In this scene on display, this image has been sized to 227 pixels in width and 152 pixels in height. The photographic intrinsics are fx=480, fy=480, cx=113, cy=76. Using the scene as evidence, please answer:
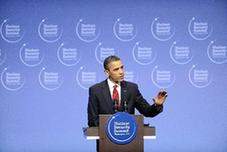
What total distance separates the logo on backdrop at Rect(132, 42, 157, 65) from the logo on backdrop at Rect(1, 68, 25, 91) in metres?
1.70

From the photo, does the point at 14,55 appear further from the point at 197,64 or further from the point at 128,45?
the point at 197,64

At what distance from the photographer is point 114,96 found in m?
4.01

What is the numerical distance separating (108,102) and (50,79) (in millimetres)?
3181

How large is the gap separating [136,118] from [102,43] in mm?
3628

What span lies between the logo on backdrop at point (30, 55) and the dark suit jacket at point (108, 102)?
3086 millimetres

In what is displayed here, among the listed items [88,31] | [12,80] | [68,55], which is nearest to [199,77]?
[88,31]

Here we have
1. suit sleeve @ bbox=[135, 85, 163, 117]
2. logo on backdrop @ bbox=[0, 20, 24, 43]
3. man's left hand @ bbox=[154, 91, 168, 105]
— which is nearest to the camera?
man's left hand @ bbox=[154, 91, 168, 105]

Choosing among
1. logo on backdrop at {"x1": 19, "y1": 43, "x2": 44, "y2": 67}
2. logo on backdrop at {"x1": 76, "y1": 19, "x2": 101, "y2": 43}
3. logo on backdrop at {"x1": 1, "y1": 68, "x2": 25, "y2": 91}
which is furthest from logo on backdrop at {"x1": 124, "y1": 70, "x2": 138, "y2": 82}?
logo on backdrop at {"x1": 1, "y1": 68, "x2": 25, "y2": 91}

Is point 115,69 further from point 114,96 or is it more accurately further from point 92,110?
point 92,110

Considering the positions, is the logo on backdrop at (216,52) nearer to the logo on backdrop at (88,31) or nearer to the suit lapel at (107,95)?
the logo on backdrop at (88,31)

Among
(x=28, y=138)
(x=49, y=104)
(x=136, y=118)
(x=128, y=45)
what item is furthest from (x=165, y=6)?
(x=136, y=118)

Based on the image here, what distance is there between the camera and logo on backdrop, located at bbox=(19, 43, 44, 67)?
702 cm

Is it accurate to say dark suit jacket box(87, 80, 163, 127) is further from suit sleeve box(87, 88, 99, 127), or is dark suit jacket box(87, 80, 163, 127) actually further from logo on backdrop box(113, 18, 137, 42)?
logo on backdrop box(113, 18, 137, 42)

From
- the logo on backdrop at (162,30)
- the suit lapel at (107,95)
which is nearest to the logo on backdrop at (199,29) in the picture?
the logo on backdrop at (162,30)
